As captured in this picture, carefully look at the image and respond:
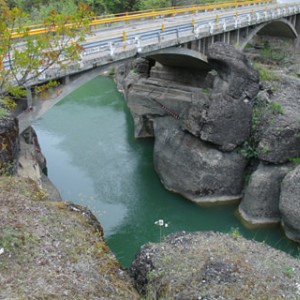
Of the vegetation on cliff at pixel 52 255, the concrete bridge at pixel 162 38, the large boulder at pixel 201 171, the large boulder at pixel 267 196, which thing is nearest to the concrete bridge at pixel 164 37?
the concrete bridge at pixel 162 38

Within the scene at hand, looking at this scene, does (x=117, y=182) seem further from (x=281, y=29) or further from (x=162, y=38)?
(x=281, y=29)

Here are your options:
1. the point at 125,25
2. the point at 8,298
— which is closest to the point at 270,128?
the point at 125,25

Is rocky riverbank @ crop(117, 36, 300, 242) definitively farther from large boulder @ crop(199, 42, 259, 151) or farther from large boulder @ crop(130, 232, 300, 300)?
large boulder @ crop(130, 232, 300, 300)

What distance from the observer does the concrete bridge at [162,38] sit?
1748cm

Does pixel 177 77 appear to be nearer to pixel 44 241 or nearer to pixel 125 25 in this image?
pixel 125 25

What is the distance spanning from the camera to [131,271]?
9.62 metres

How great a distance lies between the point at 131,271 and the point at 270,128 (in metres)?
13.5

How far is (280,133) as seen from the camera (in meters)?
20.2

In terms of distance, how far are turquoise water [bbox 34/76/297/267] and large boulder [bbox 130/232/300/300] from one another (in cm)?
570

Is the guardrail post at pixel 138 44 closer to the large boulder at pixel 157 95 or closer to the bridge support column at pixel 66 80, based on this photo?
the bridge support column at pixel 66 80

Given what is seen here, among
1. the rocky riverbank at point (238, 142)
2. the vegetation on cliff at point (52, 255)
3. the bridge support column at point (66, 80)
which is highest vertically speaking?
the bridge support column at point (66, 80)

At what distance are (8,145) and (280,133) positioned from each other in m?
12.8

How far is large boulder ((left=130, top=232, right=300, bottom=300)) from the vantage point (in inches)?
322

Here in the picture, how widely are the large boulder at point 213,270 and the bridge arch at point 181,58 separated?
513 inches
